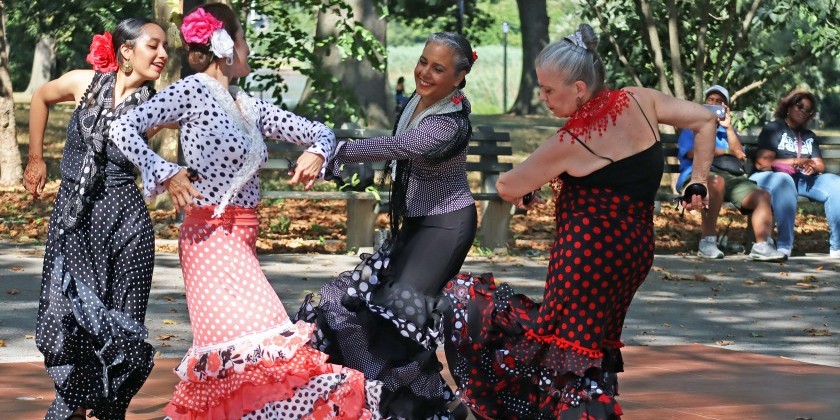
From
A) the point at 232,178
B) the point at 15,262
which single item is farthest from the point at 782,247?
the point at 232,178

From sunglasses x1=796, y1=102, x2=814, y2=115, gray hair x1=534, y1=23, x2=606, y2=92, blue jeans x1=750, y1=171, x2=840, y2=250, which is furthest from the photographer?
sunglasses x1=796, y1=102, x2=814, y2=115

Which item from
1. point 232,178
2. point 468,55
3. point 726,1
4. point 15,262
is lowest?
point 15,262

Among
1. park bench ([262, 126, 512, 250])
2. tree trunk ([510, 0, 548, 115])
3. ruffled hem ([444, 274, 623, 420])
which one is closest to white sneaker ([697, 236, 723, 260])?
park bench ([262, 126, 512, 250])

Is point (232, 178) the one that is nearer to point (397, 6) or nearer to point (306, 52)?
point (306, 52)

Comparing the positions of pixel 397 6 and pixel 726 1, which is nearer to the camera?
pixel 726 1

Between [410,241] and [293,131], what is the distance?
0.77 meters

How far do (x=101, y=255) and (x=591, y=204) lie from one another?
219 cm

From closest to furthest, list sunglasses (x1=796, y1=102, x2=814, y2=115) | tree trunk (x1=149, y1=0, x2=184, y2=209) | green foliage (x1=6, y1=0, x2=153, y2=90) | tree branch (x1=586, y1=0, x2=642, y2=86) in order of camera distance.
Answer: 1. sunglasses (x1=796, y1=102, x2=814, y2=115)
2. tree trunk (x1=149, y1=0, x2=184, y2=209)
3. green foliage (x1=6, y1=0, x2=153, y2=90)
4. tree branch (x1=586, y1=0, x2=642, y2=86)

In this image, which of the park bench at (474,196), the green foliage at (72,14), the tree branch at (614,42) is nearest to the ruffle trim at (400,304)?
the park bench at (474,196)

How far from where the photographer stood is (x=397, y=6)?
1296 inches

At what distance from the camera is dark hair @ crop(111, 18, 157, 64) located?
635 centimetres

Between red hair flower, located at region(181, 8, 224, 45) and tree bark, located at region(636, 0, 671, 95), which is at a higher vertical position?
tree bark, located at region(636, 0, 671, 95)

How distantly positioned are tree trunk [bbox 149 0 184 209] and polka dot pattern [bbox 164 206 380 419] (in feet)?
26.0

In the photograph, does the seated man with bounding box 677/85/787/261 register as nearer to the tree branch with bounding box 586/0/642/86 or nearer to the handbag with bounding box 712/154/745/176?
the handbag with bounding box 712/154/745/176
